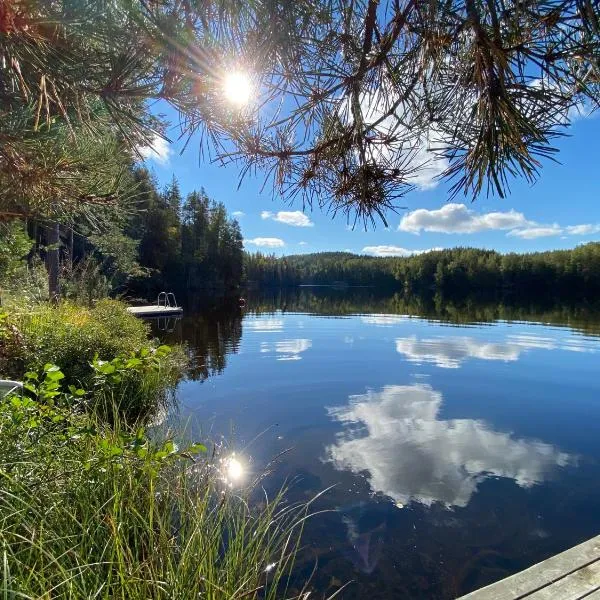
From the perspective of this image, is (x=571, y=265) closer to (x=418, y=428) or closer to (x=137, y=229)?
(x=137, y=229)

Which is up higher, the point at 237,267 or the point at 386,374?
the point at 237,267

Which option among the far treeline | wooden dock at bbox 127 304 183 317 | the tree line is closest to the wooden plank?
the tree line

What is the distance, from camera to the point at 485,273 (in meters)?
65.7

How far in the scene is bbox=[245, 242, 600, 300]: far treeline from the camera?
5838cm

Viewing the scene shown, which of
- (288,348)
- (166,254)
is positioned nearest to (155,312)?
(288,348)

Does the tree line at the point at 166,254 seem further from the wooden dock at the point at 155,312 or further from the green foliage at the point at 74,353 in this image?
the green foliage at the point at 74,353

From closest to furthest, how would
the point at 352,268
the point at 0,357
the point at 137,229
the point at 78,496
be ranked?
the point at 78,496 < the point at 0,357 < the point at 137,229 < the point at 352,268

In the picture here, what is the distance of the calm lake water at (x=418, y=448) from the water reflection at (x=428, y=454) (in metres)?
0.03

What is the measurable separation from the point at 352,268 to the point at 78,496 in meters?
93.9

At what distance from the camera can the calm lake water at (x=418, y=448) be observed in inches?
138

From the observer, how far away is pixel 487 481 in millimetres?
4887

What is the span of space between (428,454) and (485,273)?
221ft

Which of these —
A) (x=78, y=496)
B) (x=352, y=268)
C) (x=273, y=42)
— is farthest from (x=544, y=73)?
(x=352, y=268)

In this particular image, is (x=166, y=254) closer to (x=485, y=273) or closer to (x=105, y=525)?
(x=105, y=525)
